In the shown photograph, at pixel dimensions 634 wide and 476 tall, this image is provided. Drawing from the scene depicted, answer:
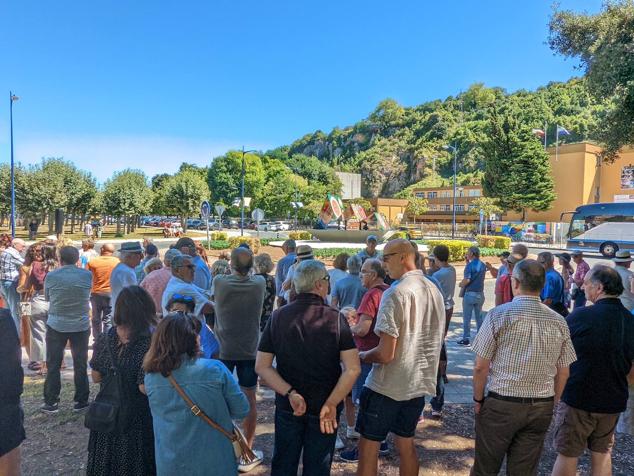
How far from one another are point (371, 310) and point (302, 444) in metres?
1.11

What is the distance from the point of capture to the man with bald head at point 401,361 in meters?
2.75

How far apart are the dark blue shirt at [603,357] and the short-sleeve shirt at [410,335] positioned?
A: 0.98m

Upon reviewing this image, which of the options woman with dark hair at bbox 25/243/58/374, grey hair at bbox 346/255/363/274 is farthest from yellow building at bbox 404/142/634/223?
woman with dark hair at bbox 25/243/58/374

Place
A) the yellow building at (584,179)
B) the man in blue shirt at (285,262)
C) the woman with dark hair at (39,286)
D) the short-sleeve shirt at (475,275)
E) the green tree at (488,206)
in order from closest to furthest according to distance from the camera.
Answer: the woman with dark hair at (39,286) → the man in blue shirt at (285,262) → the short-sleeve shirt at (475,275) → the yellow building at (584,179) → the green tree at (488,206)

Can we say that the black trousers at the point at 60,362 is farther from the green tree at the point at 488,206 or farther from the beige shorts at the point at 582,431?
the green tree at the point at 488,206

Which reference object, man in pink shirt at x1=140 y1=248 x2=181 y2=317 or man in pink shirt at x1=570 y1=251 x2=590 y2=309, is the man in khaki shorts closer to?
man in pink shirt at x1=140 y1=248 x2=181 y2=317

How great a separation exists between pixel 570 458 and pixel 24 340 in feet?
22.2

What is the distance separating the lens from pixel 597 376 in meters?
2.89

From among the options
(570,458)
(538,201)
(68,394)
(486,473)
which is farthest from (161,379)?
(538,201)

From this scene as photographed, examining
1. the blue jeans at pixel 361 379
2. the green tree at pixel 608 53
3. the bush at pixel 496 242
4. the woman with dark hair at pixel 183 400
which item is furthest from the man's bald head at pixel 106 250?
the bush at pixel 496 242

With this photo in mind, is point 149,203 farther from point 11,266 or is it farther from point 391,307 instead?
point 391,307

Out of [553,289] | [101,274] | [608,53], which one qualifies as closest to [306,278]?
[553,289]

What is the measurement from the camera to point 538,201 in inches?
1736

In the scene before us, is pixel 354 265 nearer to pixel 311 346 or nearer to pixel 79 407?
pixel 311 346
